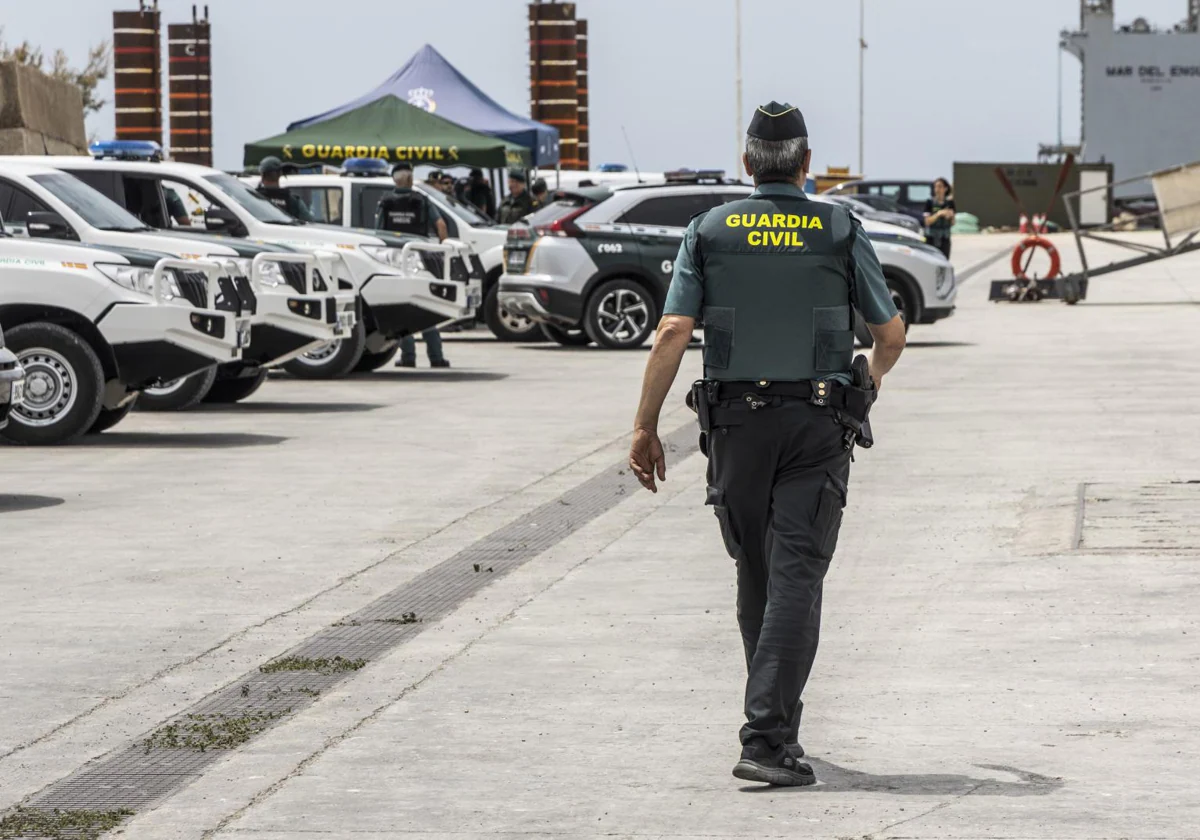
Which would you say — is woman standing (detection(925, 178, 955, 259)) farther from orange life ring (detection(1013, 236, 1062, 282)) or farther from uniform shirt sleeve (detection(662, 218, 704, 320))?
uniform shirt sleeve (detection(662, 218, 704, 320))

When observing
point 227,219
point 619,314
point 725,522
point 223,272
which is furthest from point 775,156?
point 619,314

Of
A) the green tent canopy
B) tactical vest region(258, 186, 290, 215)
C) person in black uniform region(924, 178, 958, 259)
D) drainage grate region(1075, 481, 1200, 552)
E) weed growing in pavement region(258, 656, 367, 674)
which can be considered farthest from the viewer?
the green tent canopy

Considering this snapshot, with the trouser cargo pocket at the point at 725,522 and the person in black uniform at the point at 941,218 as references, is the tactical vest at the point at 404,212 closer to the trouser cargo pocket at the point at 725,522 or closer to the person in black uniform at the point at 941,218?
the person in black uniform at the point at 941,218

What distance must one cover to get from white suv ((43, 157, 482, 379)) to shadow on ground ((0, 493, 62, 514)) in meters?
6.03

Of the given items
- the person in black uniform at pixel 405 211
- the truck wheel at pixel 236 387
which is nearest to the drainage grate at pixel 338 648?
the truck wheel at pixel 236 387

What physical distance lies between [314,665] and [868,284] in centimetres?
241

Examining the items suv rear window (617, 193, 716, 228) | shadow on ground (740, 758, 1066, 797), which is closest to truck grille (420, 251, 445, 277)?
suv rear window (617, 193, 716, 228)

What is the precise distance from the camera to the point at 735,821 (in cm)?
533

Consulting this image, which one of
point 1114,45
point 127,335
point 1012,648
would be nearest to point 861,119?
point 1114,45

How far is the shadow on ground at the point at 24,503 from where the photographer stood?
1140 centimetres

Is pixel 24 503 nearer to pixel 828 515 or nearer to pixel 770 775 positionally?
pixel 828 515

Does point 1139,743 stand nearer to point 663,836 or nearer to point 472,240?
point 663,836

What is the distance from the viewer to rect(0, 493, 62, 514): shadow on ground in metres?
11.4

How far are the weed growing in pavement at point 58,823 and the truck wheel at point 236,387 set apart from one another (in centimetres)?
1231
